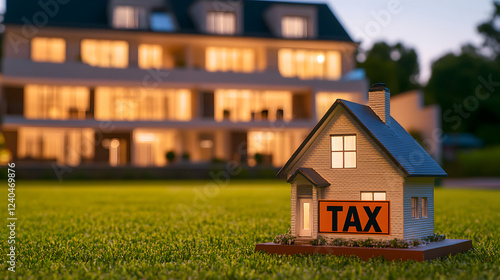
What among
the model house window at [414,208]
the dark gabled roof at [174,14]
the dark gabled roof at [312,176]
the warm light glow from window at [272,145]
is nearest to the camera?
the dark gabled roof at [312,176]

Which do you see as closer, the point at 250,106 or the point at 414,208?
the point at 414,208

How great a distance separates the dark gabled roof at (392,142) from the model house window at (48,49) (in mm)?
43674

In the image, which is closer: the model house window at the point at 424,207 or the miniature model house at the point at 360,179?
the miniature model house at the point at 360,179

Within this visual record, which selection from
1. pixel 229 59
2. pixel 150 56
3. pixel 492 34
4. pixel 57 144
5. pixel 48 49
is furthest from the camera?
pixel 492 34

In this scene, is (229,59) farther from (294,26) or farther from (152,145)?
(152,145)

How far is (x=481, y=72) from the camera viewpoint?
7462 centimetres

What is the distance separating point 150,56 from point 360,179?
147 ft

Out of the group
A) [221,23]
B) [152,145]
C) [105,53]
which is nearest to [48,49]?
[105,53]

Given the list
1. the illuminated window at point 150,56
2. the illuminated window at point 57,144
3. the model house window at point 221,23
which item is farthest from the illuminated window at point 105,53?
the model house window at point 221,23

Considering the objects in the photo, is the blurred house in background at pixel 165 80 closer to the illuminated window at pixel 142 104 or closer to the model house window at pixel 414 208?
the illuminated window at pixel 142 104

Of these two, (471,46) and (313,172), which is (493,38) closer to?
(471,46)

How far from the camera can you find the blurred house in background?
5034cm

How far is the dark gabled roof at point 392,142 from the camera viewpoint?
32.6 feet

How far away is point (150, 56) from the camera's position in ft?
175
